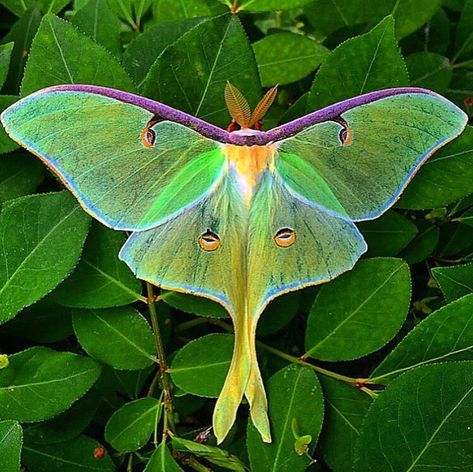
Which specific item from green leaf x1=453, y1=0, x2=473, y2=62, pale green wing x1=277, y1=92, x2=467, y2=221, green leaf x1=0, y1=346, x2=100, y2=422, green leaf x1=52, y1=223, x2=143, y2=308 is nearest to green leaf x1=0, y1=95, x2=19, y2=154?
green leaf x1=52, y1=223, x2=143, y2=308

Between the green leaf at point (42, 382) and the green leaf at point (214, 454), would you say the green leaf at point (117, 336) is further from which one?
the green leaf at point (214, 454)

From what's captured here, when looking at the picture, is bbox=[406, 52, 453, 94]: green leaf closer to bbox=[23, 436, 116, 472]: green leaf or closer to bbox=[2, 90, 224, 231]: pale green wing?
bbox=[2, 90, 224, 231]: pale green wing

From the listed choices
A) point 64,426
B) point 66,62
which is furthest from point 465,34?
point 64,426

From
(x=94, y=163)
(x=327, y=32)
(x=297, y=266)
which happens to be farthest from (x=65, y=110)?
(x=327, y=32)

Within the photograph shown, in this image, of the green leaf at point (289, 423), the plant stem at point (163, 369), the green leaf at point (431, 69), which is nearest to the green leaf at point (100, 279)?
the plant stem at point (163, 369)

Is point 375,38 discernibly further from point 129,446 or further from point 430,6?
point 129,446

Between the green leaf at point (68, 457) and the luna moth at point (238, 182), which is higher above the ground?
the luna moth at point (238, 182)

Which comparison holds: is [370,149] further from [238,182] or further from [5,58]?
[5,58]
